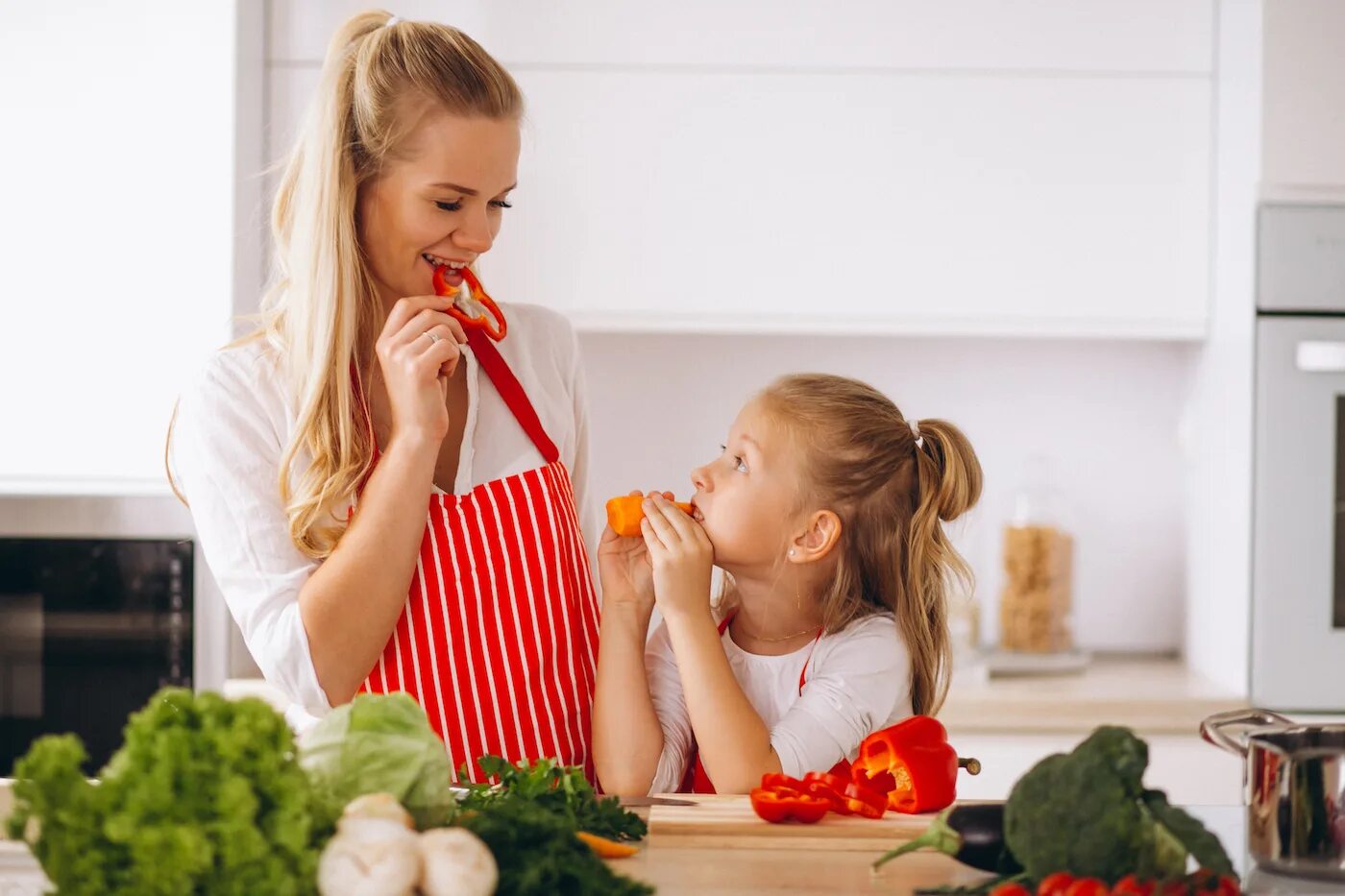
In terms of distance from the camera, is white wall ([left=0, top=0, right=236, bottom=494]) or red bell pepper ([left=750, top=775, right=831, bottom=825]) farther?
white wall ([left=0, top=0, right=236, bottom=494])

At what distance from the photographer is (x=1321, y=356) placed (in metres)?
2.53

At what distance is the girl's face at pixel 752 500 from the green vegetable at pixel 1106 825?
2.26 feet

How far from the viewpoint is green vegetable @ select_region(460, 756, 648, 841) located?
1.02m

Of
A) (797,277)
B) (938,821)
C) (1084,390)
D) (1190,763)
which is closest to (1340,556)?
(1190,763)

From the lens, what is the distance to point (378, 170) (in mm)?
1460

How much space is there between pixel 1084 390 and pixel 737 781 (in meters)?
1.89

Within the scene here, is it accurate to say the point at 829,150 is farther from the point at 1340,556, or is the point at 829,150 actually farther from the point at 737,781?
the point at 737,781

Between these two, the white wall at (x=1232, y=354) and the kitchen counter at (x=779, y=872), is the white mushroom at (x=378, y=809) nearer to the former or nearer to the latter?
the kitchen counter at (x=779, y=872)

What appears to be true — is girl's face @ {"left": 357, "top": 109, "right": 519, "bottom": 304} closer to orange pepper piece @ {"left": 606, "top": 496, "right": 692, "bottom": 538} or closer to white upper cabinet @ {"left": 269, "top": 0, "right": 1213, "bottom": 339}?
orange pepper piece @ {"left": 606, "top": 496, "right": 692, "bottom": 538}

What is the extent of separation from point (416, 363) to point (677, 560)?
0.34 meters

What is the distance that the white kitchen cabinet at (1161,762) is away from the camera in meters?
2.51

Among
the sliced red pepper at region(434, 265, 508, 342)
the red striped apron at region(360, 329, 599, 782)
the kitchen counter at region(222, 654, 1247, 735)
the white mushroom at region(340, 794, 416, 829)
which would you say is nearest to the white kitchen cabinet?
the kitchen counter at region(222, 654, 1247, 735)

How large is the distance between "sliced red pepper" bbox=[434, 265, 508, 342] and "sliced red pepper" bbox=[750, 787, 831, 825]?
2.05 ft

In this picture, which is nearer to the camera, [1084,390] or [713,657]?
[713,657]
